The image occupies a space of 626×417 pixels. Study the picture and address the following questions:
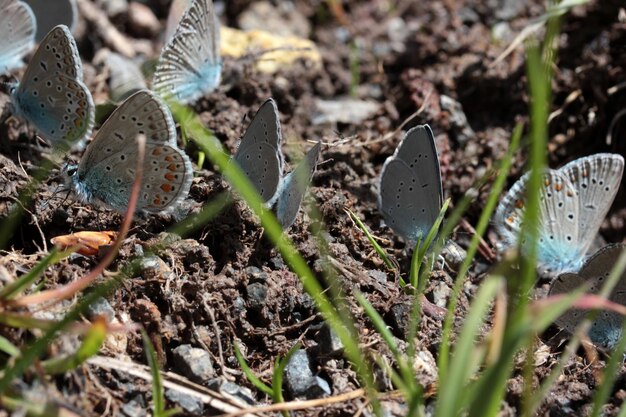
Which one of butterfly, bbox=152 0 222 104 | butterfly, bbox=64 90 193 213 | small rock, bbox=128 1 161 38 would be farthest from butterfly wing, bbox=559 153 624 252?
small rock, bbox=128 1 161 38

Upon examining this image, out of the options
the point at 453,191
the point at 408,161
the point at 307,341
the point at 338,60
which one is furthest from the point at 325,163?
the point at 338,60

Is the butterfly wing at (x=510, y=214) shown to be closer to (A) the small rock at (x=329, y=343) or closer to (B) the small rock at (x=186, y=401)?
(A) the small rock at (x=329, y=343)

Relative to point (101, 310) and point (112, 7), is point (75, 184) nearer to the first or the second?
point (101, 310)

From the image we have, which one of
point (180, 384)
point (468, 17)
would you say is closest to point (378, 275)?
point (180, 384)

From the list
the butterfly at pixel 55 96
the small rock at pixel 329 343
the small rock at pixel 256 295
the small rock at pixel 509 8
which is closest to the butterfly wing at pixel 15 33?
the butterfly at pixel 55 96

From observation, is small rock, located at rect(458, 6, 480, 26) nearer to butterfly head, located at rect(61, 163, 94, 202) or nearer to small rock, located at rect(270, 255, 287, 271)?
small rock, located at rect(270, 255, 287, 271)

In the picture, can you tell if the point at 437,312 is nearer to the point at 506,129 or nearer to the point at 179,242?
the point at 179,242
